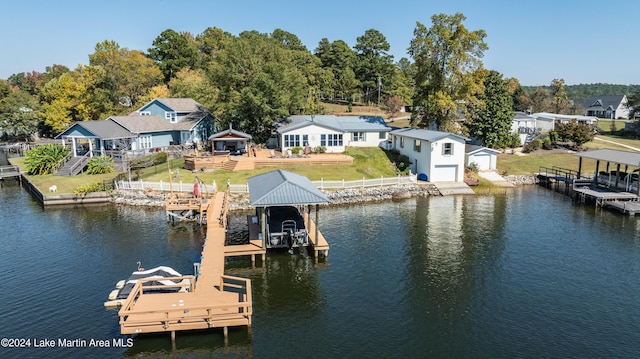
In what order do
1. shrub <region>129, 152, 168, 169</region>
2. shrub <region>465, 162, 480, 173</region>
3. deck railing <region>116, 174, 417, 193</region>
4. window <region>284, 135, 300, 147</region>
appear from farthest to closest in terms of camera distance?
window <region>284, 135, 300, 147</region>
shrub <region>465, 162, 480, 173</region>
shrub <region>129, 152, 168, 169</region>
deck railing <region>116, 174, 417, 193</region>

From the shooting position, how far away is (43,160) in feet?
157

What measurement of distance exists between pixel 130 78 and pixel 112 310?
206 feet

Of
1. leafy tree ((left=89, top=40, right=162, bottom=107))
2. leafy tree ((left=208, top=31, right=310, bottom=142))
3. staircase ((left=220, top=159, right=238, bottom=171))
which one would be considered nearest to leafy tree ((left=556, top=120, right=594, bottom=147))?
leafy tree ((left=208, top=31, right=310, bottom=142))

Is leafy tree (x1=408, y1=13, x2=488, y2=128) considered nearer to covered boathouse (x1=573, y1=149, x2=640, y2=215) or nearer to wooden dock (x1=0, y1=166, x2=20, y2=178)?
covered boathouse (x1=573, y1=149, x2=640, y2=215)

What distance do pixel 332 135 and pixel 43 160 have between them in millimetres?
33447

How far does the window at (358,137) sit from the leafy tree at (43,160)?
115 feet

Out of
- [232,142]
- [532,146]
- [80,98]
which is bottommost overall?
[532,146]

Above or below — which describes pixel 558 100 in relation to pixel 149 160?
above

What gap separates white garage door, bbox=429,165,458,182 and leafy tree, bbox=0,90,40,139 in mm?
72928

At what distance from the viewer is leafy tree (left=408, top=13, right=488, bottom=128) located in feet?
166

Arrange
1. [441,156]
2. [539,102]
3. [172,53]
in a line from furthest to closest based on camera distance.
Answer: [172,53]
[539,102]
[441,156]

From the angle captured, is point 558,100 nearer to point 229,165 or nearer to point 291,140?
point 291,140

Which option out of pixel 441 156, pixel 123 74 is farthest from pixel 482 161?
pixel 123 74

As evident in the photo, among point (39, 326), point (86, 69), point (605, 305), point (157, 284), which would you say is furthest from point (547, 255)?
point (86, 69)
